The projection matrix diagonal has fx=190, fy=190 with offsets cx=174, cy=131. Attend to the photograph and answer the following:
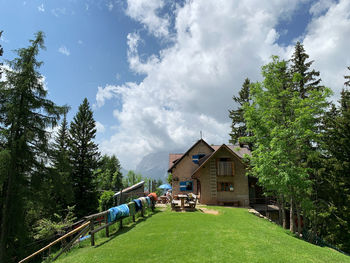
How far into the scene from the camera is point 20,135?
12234 mm

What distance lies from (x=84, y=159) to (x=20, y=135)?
18.2m

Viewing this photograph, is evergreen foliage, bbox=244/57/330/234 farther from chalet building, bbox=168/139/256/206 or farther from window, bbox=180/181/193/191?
window, bbox=180/181/193/191

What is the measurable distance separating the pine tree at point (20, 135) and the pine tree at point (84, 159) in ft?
46.7

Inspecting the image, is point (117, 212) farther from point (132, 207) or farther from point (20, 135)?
point (20, 135)

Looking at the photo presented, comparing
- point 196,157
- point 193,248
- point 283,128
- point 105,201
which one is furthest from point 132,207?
point 105,201

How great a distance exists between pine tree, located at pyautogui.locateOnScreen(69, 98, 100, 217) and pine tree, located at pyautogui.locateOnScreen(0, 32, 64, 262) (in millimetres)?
14240

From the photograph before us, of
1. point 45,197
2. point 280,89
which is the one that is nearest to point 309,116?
point 280,89

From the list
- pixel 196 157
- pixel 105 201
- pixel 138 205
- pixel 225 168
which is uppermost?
pixel 196 157

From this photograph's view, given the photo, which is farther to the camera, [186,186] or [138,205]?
[186,186]

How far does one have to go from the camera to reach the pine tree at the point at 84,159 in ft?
90.0

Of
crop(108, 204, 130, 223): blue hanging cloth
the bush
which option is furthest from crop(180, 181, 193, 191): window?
crop(108, 204, 130, 223): blue hanging cloth

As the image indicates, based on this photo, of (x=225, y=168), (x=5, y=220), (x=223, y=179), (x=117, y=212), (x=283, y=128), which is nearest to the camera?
(x=117, y=212)

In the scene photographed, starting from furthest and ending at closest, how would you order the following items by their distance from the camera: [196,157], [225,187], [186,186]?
[196,157] → [186,186] → [225,187]

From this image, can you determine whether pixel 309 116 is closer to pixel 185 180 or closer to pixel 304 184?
pixel 304 184
